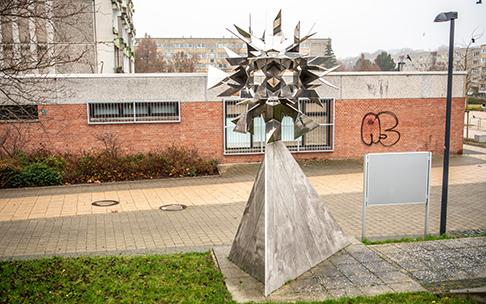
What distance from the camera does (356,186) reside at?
16.1 m

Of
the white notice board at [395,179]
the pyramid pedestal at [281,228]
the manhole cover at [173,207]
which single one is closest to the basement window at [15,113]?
the pyramid pedestal at [281,228]

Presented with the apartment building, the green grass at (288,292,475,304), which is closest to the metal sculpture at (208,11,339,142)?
the green grass at (288,292,475,304)

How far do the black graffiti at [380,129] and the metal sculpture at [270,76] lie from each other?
44.3 ft

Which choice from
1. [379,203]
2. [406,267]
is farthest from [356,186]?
[406,267]

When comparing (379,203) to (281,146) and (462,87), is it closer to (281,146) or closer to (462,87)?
(281,146)

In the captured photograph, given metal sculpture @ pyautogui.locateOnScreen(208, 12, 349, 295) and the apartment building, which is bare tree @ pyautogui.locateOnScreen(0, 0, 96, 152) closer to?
metal sculpture @ pyautogui.locateOnScreen(208, 12, 349, 295)

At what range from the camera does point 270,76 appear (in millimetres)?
7719

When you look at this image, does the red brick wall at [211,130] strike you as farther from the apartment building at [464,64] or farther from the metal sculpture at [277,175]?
the metal sculpture at [277,175]

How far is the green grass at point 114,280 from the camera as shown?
6824 mm

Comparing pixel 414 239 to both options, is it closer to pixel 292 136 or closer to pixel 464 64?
pixel 292 136

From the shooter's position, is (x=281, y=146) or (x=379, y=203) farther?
(x=379, y=203)

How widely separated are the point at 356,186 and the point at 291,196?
8.67 metres

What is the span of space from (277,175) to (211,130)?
1193 cm

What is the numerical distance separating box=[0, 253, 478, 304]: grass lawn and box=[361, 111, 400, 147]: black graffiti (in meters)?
14.0
